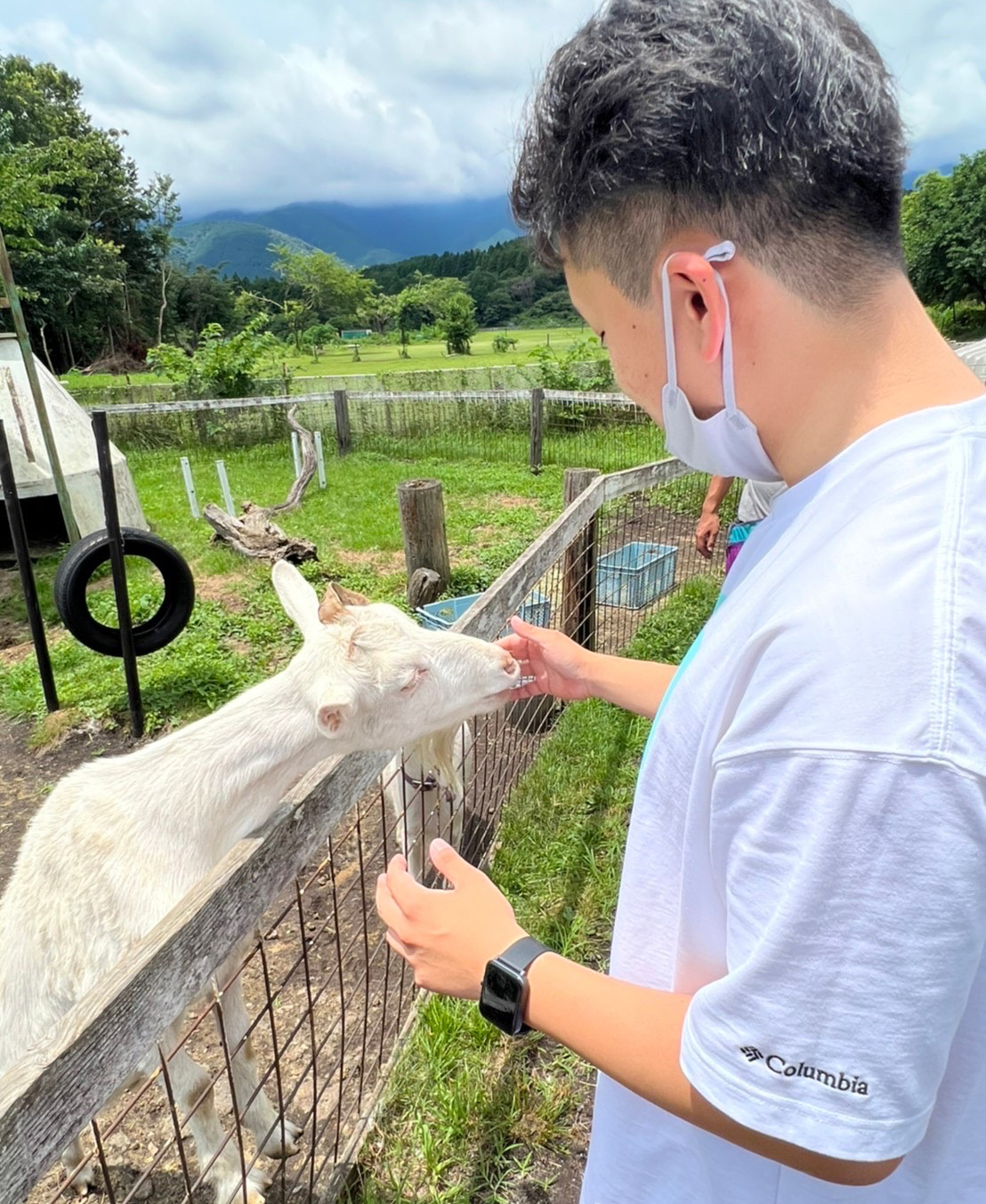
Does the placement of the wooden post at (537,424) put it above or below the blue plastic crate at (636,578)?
above

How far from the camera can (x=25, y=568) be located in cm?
487

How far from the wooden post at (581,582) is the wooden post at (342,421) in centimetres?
1081

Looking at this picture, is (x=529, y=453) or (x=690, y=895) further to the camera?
(x=529, y=453)

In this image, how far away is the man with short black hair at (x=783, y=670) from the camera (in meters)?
0.55

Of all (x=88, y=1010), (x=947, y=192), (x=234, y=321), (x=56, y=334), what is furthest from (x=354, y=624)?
(x=234, y=321)

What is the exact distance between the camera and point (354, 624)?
7.16 feet

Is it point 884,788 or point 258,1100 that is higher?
point 884,788

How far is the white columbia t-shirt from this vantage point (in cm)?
54

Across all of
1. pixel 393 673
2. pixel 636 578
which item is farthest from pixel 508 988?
pixel 636 578

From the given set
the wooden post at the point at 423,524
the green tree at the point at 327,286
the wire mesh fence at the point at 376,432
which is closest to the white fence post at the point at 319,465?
the wire mesh fence at the point at 376,432

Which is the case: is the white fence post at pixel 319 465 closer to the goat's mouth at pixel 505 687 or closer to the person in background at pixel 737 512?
the person in background at pixel 737 512

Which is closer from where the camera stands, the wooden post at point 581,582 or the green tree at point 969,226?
the wooden post at point 581,582

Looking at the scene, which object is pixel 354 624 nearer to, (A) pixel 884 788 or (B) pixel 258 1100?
(B) pixel 258 1100

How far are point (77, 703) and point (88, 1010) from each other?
483cm
